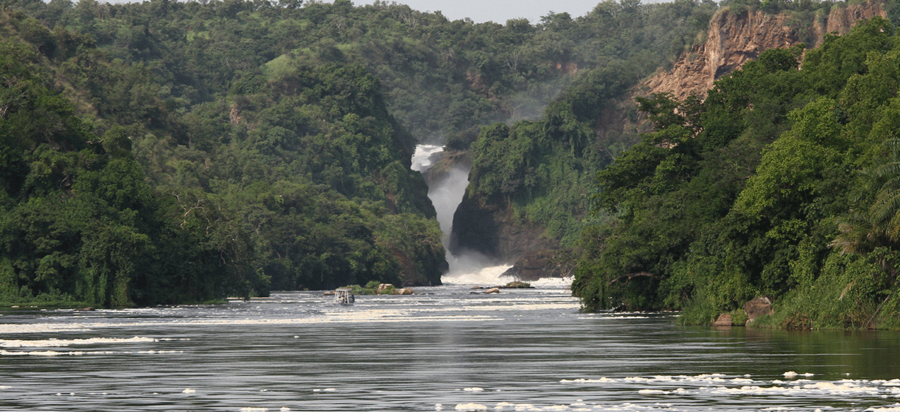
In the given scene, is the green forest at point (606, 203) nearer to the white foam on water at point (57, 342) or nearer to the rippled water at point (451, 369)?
the rippled water at point (451, 369)

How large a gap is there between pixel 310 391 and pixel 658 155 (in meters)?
48.4

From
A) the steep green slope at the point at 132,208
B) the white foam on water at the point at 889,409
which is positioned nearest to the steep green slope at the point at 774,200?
the white foam on water at the point at 889,409

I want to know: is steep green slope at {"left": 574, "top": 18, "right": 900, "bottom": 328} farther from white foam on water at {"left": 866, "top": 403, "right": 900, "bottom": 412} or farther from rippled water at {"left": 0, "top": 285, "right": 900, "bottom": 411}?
white foam on water at {"left": 866, "top": 403, "right": 900, "bottom": 412}

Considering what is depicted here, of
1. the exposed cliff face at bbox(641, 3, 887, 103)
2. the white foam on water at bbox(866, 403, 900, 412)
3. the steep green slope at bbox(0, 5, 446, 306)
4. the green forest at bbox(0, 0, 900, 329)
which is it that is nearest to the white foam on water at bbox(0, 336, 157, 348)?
the green forest at bbox(0, 0, 900, 329)

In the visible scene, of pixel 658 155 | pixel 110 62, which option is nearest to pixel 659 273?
pixel 658 155

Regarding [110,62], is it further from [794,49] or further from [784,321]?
[784,321]

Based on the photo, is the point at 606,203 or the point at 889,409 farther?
the point at 606,203

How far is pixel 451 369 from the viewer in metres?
27.4

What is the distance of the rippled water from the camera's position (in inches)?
814

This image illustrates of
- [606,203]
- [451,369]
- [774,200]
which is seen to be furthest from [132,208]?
[451,369]

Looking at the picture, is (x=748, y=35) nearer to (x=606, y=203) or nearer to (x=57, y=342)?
(x=606, y=203)

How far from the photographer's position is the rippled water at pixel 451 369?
20672mm

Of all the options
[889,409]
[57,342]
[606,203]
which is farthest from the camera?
[606,203]

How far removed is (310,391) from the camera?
896 inches
